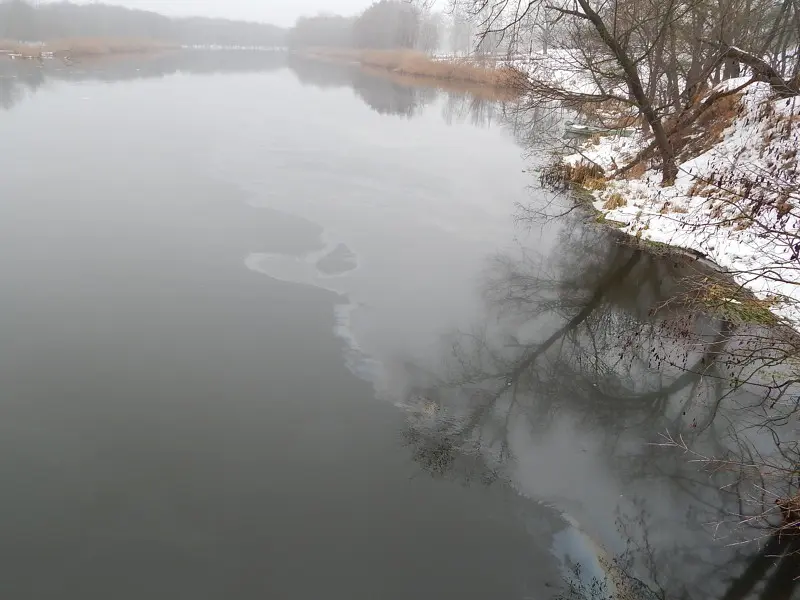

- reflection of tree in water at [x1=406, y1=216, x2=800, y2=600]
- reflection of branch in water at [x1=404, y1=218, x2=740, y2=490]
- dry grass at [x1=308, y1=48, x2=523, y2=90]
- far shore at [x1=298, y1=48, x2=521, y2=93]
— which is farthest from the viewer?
dry grass at [x1=308, y1=48, x2=523, y2=90]

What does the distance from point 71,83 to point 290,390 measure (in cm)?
2993

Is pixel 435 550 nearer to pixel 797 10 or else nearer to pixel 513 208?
pixel 513 208

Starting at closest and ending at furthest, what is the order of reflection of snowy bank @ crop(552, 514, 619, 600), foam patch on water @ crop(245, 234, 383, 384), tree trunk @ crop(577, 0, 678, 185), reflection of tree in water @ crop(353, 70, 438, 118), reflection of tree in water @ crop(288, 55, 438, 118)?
reflection of snowy bank @ crop(552, 514, 619, 600) → foam patch on water @ crop(245, 234, 383, 384) → tree trunk @ crop(577, 0, 678, 185) → reflection of tree in water @ crop(353, 70, 438, 118) → reflection of tree in water @ crop(288, 55, 438, 118)

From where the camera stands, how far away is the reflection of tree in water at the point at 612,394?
430 cm

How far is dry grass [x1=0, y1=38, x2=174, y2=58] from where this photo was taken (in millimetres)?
43781

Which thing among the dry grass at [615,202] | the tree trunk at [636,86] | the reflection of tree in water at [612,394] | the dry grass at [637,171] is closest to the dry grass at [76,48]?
the tree trunk at [636,86]

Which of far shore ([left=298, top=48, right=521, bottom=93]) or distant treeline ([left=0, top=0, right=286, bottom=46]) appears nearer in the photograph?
far shore ([left=298, top=48, right=521, bottom=93])

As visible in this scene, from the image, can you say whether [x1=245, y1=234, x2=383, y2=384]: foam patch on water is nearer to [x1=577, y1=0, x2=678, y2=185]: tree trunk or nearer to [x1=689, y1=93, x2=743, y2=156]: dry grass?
[x1=577, y1=0, x2=678, y2=185]: tree trunk

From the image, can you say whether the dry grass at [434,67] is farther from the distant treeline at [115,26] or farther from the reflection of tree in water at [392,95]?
the distant treeline at [115,26]

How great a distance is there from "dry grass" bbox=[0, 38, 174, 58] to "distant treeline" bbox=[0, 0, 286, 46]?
6956mm

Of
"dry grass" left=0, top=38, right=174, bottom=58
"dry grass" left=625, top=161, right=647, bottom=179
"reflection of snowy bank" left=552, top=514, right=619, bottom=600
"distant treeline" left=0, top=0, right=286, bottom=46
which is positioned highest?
"distant treeline" left=0, top=0, right=286, bottom=46

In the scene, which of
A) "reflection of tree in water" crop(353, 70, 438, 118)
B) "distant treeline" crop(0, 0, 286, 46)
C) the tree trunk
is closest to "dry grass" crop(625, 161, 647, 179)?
the tree trunk

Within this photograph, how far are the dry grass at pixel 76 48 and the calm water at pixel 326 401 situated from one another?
4108 centimetres

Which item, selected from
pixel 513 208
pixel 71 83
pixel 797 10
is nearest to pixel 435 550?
pixel 513 208
